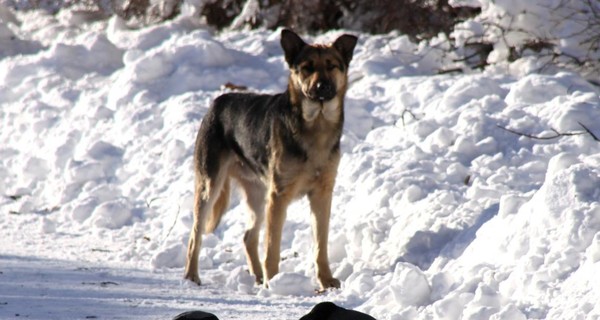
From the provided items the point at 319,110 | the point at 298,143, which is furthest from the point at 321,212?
the point at 319,110

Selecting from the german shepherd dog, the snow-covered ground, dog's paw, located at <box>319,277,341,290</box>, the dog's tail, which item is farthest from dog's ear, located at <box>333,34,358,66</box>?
dog's paw, located at <box>319,277,341,290</box>

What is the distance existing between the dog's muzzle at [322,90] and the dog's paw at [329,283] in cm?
150

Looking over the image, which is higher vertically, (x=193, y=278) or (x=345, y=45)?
(x=345, y=45)

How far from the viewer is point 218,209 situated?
10.4 meters

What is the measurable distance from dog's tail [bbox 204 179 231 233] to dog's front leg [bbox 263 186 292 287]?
1018mm

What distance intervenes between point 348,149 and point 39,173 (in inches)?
175

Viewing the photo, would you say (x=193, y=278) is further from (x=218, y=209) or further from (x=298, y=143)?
(x=298, y=143)

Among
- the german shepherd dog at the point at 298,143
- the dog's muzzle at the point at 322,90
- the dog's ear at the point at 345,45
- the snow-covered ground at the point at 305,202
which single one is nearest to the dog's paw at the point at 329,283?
the german shepherd dog at the point at 298,143

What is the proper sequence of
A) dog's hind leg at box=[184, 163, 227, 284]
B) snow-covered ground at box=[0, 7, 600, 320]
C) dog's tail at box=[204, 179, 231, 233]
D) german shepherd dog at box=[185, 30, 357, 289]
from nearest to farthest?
1. snow-covered ground at box=[0, 7, 600, 320]
2. german shepherd dog at box=[185, 30, 357, 289]
3. dog's hind leg at box=[184, 163, 227, 284]
4. dog's tail at box=[204, 179, 231, 233]

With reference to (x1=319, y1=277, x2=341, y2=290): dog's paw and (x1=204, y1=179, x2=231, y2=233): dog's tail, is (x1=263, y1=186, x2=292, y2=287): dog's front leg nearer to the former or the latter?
(x1=319, y1=277, x2=341, y2=290): dog's paw

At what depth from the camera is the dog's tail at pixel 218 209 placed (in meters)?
10.4

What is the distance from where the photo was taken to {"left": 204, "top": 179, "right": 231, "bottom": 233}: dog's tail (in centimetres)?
1040

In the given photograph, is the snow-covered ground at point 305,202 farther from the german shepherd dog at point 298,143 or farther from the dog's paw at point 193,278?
the german shepherd dog at point 298,143

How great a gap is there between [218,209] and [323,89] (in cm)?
185
